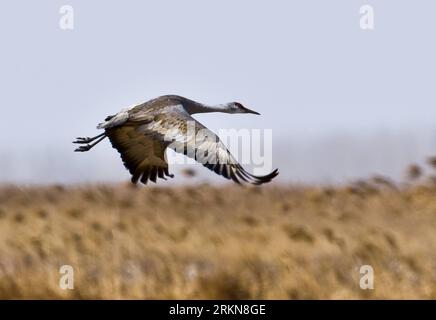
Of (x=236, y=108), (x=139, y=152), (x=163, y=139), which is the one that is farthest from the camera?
(x=236, y=108)

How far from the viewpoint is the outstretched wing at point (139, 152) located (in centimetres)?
1282

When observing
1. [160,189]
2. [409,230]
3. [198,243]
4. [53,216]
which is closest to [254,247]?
[198,243]

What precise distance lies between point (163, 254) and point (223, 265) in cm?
129

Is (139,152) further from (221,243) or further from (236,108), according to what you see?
(221,243)

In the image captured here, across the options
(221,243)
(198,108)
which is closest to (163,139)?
(198,108)

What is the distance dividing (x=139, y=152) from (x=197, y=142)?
1373 mm

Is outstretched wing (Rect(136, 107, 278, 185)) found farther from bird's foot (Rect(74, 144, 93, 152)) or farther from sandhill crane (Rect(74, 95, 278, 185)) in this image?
bird's foot (Rect(74, 144, 93, 152))

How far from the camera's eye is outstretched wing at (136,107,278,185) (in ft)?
38.2

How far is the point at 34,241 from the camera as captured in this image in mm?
18594

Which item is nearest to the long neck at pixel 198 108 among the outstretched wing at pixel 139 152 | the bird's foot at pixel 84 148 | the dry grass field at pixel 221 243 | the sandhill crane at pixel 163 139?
the sandhill crane at pixel 163 139

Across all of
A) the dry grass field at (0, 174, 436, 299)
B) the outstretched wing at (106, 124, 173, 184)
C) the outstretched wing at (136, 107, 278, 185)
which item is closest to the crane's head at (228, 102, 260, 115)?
the outstretched wing at (106, 124, 173, 184)

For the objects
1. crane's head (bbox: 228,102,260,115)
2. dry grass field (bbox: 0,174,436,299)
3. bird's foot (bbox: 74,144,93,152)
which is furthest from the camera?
dry grass field (bbox: 0,174,436,299)

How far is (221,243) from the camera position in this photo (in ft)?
60.2
